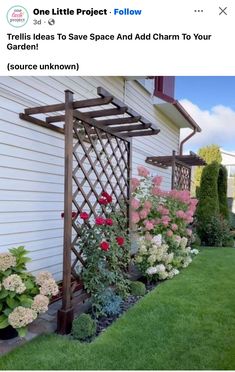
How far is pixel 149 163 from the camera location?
7602 millimetres

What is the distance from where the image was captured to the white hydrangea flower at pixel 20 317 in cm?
247

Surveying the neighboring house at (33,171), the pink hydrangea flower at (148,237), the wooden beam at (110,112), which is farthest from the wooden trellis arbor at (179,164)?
the wooden beam at (110,112)

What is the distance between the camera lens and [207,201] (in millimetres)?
8898

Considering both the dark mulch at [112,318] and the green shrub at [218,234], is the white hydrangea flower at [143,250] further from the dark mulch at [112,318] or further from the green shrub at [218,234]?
the green shrub at [218,234]

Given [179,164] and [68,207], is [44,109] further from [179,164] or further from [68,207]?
[179,164]

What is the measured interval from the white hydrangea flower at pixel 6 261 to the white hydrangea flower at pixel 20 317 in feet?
1.22
